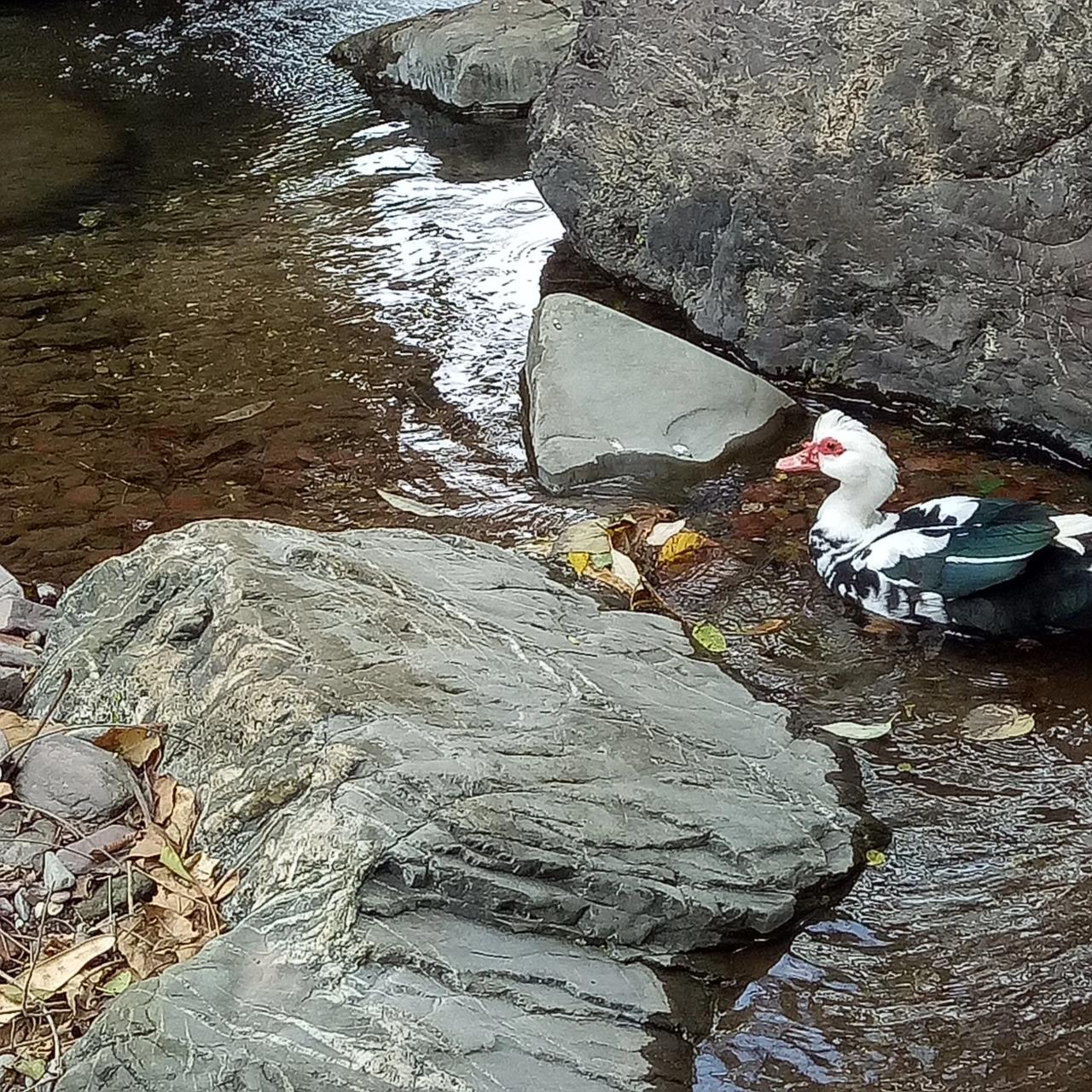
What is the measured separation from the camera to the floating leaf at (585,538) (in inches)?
181

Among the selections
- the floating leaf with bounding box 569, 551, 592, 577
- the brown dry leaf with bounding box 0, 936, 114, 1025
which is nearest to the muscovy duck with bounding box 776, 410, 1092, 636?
the floating leaf with bounding box 569, 551, 592, 577

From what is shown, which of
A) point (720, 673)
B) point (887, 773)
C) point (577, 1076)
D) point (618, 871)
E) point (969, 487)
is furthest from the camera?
point (969, 487)

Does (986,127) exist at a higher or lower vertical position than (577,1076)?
higher

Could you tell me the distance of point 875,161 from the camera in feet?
17.4

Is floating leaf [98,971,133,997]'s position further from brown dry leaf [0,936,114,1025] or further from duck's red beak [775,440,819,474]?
duck's red beak [775,440,819,474]

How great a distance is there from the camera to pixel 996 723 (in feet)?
12.3

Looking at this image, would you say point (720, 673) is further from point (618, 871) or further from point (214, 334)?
point (214, 334)

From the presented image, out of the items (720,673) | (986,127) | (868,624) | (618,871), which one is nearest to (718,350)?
(986,127)

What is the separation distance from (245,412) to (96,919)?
9.95ft

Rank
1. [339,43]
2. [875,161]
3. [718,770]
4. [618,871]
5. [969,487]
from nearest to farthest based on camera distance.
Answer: [618,871] → [718,770] → [969,487] → [875,161] → [339,43]

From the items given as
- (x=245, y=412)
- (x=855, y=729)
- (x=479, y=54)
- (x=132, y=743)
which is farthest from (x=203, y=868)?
(x=479, y=54)

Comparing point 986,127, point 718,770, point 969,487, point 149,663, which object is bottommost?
point 969,487

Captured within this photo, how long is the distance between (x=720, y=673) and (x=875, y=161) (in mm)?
2373

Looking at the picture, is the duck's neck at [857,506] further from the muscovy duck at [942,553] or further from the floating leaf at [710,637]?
the floating leaf at [710,637]
